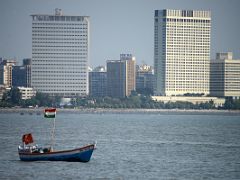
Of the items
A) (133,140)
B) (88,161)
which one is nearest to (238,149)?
(133,140)

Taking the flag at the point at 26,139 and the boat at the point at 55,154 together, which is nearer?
the boat at the point at 55,154

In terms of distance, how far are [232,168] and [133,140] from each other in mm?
38283

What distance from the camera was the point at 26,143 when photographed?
9094 cm

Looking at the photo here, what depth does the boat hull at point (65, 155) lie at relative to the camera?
90.0 metres

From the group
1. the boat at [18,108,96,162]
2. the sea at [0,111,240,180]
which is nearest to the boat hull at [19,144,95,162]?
the boat at [18,108,96,162]

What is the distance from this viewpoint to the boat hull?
9000cm

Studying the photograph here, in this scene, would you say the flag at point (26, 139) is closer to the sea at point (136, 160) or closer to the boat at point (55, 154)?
the boat at point (55, 154)

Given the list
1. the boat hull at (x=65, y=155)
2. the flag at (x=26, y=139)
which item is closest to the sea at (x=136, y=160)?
the boat hull at (x=65, y=155)

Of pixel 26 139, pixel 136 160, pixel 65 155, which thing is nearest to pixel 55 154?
pixel 65 155

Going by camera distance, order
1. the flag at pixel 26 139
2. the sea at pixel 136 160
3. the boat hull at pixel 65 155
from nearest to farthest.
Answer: the sea at pixel 136 160 → the boat hull at pixel 65 155 → the flag at pixel 26 139

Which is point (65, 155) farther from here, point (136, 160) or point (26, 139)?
point (136, 160)

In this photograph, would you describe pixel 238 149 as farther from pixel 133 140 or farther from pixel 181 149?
pixel 133 140

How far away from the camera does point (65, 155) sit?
90.2 m

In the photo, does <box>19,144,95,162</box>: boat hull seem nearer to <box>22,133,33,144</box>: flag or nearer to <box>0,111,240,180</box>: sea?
<box>0,111,240,180</box>: sea
